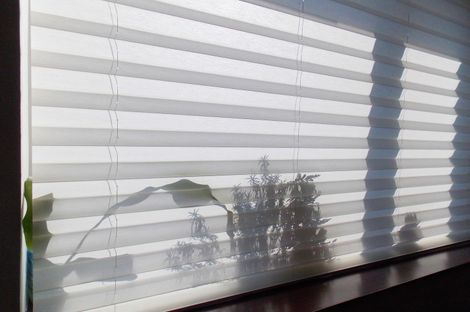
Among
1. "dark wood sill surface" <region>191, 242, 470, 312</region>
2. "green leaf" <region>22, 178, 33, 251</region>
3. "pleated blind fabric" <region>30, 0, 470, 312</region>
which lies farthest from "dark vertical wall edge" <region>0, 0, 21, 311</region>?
"dark wood sill surface" <region>191, 242, 470, 312</region>

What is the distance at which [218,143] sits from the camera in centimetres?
101

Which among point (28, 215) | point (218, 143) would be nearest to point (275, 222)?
point (218, 143)

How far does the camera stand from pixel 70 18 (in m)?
0.83

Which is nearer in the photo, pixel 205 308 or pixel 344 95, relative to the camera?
pixel 205 308

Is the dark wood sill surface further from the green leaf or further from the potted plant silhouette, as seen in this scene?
the green leaf

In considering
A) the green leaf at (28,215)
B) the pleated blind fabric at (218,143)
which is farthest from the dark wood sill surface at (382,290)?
the green leaf at (28,215)

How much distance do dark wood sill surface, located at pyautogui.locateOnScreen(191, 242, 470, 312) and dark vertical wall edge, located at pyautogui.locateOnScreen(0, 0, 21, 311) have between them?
0.53 m

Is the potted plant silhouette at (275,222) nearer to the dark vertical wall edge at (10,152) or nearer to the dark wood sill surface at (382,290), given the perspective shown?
the dark wood sill surface at (382,290)

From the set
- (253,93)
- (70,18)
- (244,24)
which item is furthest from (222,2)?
(70,18)

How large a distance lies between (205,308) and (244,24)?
0.81 m

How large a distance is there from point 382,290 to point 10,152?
1.09 m

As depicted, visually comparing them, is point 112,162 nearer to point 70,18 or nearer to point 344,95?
point 70,18

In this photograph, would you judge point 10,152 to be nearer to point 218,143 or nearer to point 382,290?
point 218,143

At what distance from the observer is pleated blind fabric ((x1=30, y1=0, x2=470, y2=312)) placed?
2.75 feet
